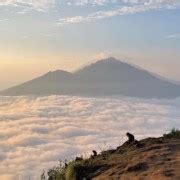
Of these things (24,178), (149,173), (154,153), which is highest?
(24,178)

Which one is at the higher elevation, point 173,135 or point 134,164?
point 173,135

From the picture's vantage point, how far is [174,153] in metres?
18.2

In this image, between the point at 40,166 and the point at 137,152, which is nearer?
the point at 137,152

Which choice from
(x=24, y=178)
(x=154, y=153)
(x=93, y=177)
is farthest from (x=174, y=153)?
(x=24, y=178)

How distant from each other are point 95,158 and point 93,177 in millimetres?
2889

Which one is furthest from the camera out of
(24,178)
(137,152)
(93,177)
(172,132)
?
(24,178)

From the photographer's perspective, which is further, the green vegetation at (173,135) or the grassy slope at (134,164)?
the green vegetation at (173,135)

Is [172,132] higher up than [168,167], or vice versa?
[172,132]

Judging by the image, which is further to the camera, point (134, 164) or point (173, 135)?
point (173, 135)

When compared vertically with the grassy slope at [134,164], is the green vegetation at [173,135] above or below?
above

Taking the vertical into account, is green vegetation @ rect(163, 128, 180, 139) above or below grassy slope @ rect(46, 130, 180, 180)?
above

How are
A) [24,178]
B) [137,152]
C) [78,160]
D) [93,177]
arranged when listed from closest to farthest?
[93,177] → [137,152] → [78,160] → [24,178]

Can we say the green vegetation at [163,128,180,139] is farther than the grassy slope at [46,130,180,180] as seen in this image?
Yes

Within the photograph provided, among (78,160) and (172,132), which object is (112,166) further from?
(172,132)
